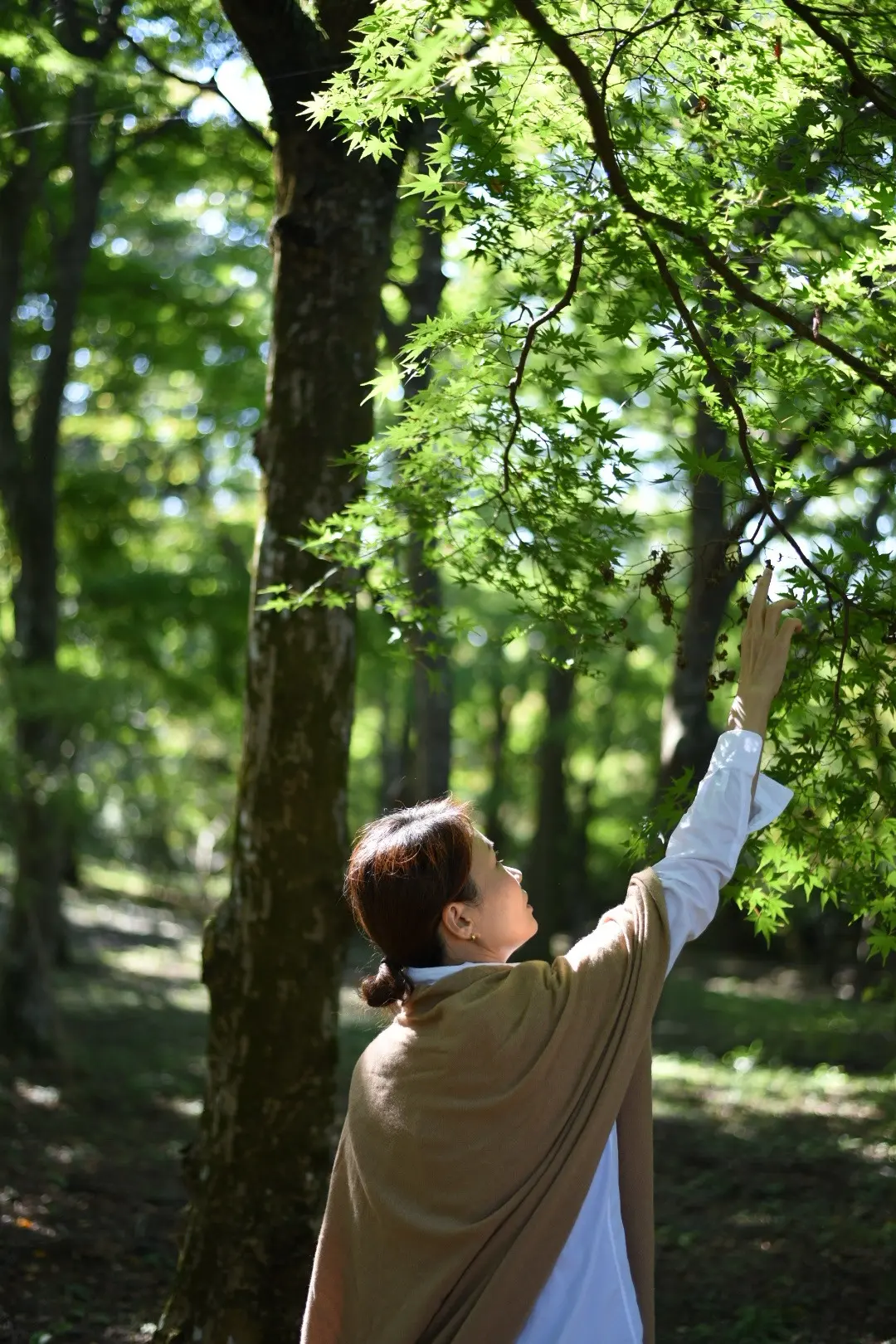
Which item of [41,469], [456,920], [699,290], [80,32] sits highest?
[80,32]

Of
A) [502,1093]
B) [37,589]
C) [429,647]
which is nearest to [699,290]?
[429,647]

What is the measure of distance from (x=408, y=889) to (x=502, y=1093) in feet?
1.30

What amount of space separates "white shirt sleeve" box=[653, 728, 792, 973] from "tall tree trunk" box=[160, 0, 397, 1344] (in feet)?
7.46

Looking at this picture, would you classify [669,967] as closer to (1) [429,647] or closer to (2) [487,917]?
(2) [487,917]

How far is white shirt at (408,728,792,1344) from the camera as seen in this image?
2.24m

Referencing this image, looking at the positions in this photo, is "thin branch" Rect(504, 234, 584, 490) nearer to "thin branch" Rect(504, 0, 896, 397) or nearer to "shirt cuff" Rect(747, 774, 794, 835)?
"thin branch" Rect(504, 0, 896, 397)

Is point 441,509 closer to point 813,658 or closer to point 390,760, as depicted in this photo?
point 813,658

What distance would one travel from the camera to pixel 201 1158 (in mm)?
4484

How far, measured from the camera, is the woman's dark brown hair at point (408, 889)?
2.39 meters

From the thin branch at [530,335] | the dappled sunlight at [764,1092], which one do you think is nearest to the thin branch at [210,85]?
the thin branch at [530,335]

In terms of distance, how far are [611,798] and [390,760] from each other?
5088 mm

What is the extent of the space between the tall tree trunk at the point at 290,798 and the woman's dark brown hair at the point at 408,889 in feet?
6.79

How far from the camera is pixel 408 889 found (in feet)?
7.84

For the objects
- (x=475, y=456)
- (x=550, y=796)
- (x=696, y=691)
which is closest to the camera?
(x=475, y=456)
